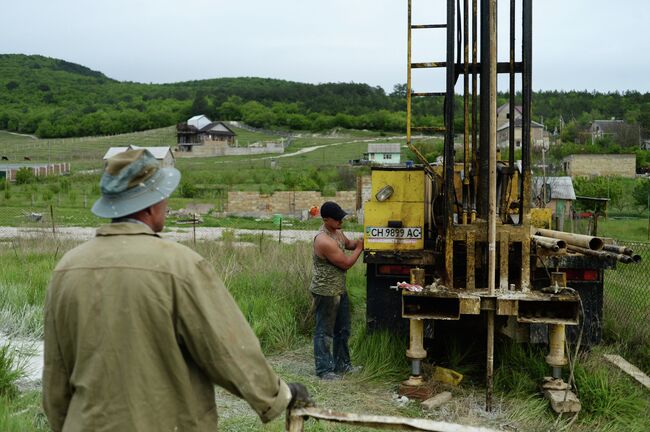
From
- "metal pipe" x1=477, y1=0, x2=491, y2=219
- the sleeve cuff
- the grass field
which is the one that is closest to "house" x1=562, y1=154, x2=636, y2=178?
the grass field

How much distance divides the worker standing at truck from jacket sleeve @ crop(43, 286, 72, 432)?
399 centimetres

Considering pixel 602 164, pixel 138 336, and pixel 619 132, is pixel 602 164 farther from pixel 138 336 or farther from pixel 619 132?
pixel 138 336

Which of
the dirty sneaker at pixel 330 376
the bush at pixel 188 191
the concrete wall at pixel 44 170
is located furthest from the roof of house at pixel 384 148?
the dirty sneaker at pixel 330 376

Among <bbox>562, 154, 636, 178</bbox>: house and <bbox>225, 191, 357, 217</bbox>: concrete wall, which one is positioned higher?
<bbox>562, 154, 636, 178</bbox>: house

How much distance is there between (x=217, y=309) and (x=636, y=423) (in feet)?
13.1

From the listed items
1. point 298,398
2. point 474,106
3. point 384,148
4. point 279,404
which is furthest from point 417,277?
point 384,148

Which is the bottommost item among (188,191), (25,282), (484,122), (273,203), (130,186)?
(273,203)

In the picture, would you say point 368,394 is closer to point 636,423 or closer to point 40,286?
point 636,423

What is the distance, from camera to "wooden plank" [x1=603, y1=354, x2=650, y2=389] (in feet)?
20.5

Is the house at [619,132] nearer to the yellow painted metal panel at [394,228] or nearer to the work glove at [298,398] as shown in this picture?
the yellow painted metal panel at [394,228]

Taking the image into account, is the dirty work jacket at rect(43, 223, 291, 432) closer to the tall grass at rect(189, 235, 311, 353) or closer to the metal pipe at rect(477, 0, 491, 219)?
the metal pipe at rect(477, 0, 491, 219)

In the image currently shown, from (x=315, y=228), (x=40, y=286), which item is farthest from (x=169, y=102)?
(x=40, y=286)

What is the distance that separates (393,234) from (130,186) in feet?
14.1

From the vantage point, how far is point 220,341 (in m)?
2.61
